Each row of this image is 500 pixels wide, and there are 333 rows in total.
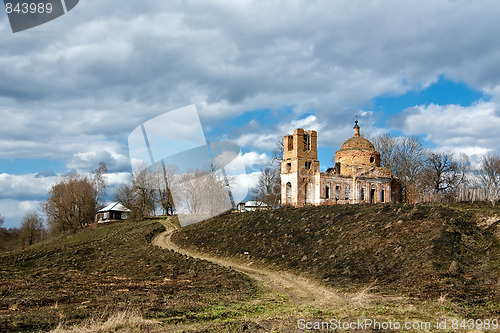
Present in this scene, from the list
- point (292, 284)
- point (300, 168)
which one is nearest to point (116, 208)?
point (300, 168)

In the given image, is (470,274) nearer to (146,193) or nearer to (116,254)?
(116,254)

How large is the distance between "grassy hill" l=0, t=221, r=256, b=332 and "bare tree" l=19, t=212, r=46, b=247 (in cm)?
4470

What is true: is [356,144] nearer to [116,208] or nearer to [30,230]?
[116,208]

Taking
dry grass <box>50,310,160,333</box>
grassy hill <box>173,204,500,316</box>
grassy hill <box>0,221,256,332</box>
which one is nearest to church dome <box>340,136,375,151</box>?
grassy hill <box>173,204,500,316</box>

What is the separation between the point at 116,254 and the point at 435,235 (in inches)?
1003

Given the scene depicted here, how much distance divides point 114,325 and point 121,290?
757 centimetres

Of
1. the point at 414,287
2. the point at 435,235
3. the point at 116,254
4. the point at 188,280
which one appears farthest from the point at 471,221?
the point at 116,254

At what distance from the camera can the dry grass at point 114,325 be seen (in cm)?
1105

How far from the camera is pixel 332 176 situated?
48656mm

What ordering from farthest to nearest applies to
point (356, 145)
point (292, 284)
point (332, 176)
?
1. point (356, 145)
2. point (332, 176)
3. point (292, 284)

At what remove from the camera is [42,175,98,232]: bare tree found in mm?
69750

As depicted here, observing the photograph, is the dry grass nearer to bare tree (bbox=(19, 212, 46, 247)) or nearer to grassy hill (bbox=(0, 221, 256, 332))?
grassy hill (bbox=(0, 221, 256, 332))

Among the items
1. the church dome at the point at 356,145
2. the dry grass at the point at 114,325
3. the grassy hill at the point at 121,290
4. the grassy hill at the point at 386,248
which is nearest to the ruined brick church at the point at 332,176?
the church dome at the point at 356,145

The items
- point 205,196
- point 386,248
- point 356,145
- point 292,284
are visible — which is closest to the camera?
point 292,284
